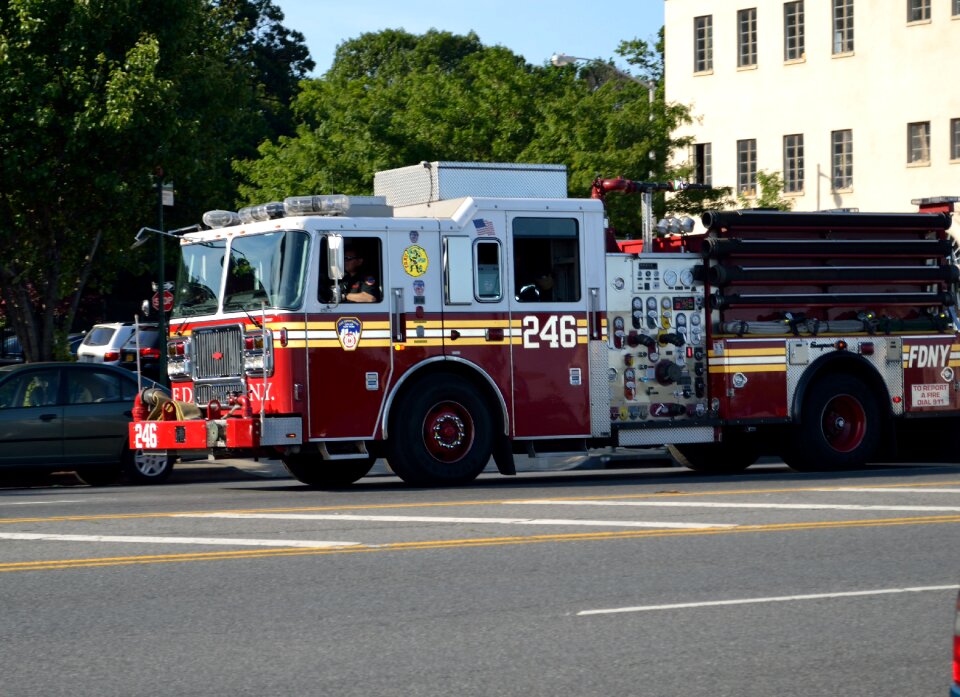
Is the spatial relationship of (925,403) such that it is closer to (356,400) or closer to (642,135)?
(356,400)

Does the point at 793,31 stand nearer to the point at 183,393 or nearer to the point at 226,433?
the point at 183,393

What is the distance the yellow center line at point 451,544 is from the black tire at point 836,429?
5.18 meters

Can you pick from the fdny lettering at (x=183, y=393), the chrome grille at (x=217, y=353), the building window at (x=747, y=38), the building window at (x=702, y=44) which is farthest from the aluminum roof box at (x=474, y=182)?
the building window at (x=702, y=44)

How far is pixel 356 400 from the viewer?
1602cm

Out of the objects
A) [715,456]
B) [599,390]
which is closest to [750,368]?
[599,390]

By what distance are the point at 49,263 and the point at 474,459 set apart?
11.6 metres

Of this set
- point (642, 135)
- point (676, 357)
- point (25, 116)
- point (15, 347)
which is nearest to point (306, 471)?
point (676, 357)

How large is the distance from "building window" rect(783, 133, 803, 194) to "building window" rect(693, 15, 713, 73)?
13.1 feet

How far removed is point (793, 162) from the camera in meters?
50.6

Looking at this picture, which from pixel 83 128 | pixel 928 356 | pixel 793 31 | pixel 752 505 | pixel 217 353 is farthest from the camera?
pixel 793 31

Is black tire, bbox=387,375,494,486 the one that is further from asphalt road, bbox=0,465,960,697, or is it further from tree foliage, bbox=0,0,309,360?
tree foliage, bbox=0,0,309,360

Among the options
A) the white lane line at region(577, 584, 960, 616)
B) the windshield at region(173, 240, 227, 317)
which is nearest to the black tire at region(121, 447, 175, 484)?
the windshield at region(173, 240, 227, 317)

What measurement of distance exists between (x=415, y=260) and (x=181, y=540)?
5.35 m

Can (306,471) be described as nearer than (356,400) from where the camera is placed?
No
